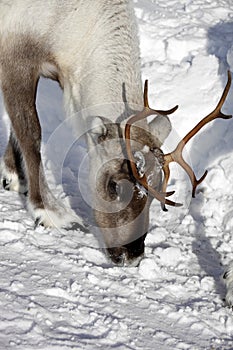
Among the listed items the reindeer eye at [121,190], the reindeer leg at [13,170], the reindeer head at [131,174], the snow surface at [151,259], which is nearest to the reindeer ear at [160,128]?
the reindeer head at [131,174]

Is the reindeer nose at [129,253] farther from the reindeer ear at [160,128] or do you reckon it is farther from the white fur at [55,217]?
the reindeer ear at [160,128]

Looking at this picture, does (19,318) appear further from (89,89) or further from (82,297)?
(89,89)

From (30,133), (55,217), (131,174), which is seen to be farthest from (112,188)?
(30,133)

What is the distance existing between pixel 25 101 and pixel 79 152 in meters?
1.57

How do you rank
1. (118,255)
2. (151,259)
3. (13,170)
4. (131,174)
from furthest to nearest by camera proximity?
(13,170), (151,259), (118,255), (131,174)

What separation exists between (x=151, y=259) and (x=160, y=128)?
112cm

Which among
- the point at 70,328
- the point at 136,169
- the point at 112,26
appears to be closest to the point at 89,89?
the point at 112,26

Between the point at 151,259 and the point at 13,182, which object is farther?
the point at 13,182

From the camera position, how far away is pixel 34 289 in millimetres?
5234

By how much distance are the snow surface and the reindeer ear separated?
39.8 inches

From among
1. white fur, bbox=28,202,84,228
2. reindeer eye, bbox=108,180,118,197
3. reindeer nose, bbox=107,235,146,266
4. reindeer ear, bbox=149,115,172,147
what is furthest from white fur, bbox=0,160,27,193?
reindeer ear, bbox=149,115,172,147

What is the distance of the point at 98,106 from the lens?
20.4 feet

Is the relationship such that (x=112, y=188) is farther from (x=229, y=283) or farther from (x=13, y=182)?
(x=13, y=182)

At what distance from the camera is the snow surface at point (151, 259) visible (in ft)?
16.1
